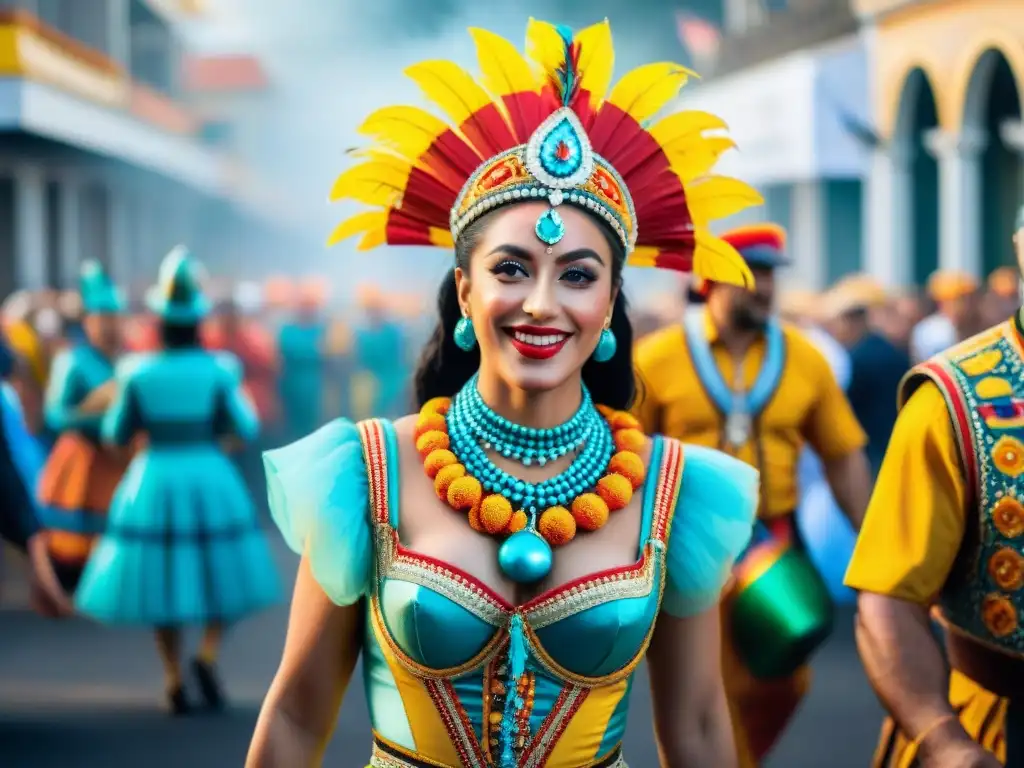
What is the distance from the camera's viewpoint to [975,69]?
742 inches

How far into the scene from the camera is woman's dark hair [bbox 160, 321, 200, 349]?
26.8ft

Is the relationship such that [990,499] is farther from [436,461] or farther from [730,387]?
[730,387]

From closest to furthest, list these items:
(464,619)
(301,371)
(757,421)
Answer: (464,619) < (757,421) < (301,371)

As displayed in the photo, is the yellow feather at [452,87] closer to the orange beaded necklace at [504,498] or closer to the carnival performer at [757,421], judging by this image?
the orange beaded necklace at [504,498]

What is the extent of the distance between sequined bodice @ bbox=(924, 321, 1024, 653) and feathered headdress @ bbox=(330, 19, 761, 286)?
509 mm

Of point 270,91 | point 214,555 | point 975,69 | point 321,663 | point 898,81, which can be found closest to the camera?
point 321,663

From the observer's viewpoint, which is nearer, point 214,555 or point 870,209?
point 214,555

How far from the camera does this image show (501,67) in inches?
124

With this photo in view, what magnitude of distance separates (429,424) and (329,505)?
0.95 ft

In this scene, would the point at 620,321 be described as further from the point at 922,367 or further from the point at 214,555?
the point at 214,555

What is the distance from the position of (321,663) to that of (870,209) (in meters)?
21.0

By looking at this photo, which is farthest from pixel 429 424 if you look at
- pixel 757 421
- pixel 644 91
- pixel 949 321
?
pixel 949 321

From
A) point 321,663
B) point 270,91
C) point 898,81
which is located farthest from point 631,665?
point 270,91

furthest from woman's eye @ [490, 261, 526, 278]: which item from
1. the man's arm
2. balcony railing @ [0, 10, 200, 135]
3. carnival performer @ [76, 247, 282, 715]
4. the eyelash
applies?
balcony railing @ [0, 10, 200, 135]
